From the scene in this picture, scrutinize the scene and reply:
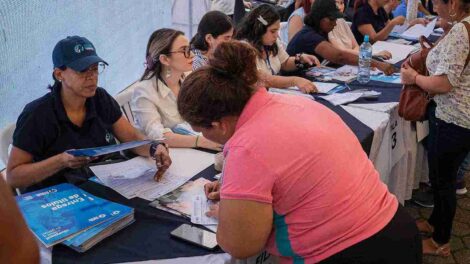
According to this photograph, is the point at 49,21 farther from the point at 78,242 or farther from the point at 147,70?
the point at 78,242

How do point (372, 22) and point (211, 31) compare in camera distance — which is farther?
point (372, 22)

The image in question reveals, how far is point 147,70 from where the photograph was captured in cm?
221

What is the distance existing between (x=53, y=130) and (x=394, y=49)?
9.26 feet

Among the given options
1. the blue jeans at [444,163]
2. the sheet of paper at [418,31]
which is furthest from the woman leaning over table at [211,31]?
the sheet of paper at [418,31]

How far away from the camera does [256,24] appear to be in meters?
2.79

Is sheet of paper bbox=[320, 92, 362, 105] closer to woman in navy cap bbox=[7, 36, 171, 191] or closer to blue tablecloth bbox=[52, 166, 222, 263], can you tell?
woman in navy cap bbox=[7, 36, 171, 191]

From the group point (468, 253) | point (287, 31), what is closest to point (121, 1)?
point (287, 31)

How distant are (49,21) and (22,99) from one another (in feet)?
1.52

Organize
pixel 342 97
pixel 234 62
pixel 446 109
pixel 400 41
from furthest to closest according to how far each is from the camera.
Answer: pixel 400 41 < pixel 342 97 < pixel 446 109 < pixel 234 62

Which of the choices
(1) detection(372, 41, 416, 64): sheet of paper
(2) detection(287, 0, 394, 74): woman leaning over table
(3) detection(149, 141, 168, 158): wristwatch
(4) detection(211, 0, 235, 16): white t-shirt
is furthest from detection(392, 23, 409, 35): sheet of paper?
(3) detection(149, 141, 168, 158): wristwatch

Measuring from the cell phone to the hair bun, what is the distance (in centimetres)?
47

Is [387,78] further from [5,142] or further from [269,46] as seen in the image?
[5,142]

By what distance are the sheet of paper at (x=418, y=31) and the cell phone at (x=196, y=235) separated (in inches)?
133

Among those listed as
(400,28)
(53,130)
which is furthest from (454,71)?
(400,28)
